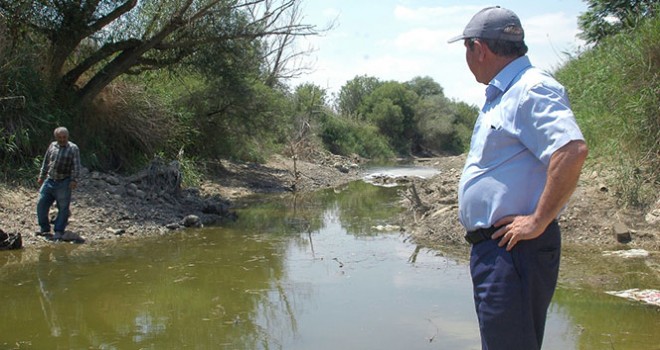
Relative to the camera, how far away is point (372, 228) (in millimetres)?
11961

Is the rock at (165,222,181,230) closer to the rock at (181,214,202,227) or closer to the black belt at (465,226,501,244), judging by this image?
the rock at (181,214,202,227)

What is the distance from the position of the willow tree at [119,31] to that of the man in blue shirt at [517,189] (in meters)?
11.5

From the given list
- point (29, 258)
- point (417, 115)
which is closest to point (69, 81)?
point (29, 258)

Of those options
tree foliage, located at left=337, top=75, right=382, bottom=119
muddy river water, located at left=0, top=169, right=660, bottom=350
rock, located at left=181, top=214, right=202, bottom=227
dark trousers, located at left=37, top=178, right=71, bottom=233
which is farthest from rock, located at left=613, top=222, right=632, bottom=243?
tree foliage, located at left=337, top=75, right=382, bottom=119

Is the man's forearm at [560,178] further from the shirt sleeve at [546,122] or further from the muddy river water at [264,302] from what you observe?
the muddy river water at [264,302]

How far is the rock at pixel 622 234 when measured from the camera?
8953 mm

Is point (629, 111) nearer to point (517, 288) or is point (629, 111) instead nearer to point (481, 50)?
point (481, 50)

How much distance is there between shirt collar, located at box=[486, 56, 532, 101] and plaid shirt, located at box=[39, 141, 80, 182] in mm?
8044

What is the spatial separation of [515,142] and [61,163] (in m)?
8.31

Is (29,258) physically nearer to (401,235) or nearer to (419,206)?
(401,235)

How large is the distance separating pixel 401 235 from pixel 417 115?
49279 millimetres

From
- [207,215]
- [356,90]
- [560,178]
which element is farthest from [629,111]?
[356,90]

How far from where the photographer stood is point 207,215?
1259 centimetres

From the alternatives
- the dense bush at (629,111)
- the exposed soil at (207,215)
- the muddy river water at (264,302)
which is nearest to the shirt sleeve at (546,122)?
the muddy river water at (264,302)
